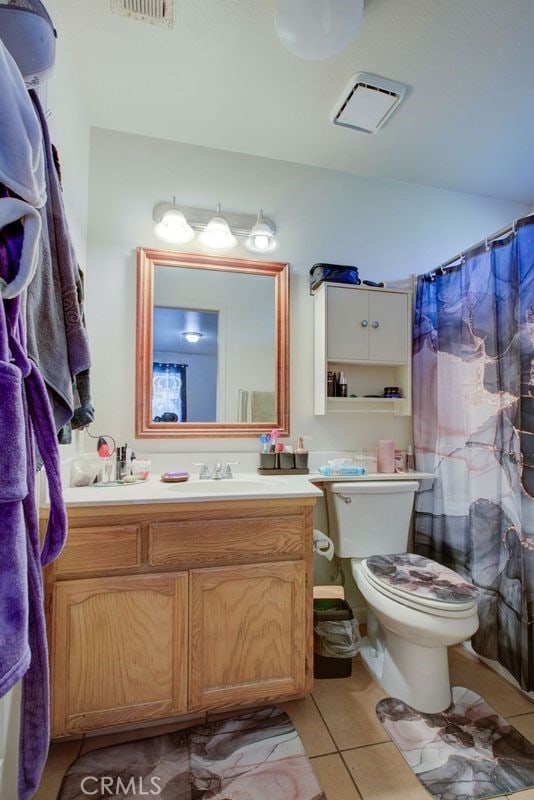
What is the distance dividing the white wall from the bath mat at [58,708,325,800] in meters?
1.07

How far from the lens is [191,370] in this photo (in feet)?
5.83

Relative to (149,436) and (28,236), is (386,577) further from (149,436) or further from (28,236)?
(28,236)

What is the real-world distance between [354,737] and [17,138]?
1867mm

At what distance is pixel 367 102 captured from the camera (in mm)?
1557

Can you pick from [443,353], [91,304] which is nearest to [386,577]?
[443,353]

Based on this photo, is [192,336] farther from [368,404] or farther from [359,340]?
[368,404]

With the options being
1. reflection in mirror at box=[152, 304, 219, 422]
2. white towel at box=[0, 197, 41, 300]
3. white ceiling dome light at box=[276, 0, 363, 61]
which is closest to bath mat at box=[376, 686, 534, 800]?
reflection in mirror at box=[152, 304, 219, 422]

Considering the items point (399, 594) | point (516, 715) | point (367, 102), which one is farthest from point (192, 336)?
point (516, 715)

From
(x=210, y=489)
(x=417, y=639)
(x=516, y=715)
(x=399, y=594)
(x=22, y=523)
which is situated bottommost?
(x=516, y=715)

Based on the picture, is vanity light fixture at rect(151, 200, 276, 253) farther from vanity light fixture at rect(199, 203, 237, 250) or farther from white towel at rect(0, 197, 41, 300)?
white towel at rect(0, 197, 41, 300)

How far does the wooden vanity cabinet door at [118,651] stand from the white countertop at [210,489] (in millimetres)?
263

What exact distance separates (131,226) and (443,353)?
166 cm

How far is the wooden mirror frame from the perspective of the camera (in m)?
1.72

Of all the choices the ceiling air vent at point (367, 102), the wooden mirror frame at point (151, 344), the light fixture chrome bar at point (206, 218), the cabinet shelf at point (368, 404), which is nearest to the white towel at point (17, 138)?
the wooden mirror frame at point (151, 344)
